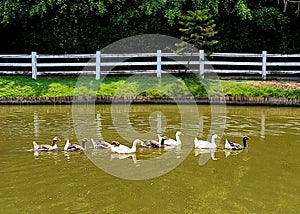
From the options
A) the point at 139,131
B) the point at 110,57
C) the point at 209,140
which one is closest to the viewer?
the point at 209,140

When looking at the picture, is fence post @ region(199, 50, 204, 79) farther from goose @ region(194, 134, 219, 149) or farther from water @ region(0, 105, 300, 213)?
goose @ region(194, 134, 219, 149)

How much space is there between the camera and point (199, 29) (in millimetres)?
20547

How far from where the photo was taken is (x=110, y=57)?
22297mm

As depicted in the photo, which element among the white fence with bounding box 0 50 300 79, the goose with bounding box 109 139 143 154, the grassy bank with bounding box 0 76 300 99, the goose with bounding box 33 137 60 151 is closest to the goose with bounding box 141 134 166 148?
the goose with bounding box 109 139 143 154

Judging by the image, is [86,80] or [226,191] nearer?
[226,191]

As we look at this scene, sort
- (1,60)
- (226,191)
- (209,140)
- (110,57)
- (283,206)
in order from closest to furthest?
(283,206), (226,191), (209,140), (110,57), (1,60)

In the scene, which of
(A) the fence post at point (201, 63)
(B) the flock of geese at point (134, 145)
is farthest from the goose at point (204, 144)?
(A) the fence post at point (201, 63)

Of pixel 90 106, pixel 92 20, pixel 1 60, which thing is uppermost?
pixel 92 20

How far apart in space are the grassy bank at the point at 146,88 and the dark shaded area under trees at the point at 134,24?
3280 mm

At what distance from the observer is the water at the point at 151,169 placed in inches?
299

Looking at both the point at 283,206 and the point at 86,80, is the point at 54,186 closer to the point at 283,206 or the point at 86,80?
the point at 283,206

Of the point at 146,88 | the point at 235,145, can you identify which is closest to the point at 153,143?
the point at 235,145

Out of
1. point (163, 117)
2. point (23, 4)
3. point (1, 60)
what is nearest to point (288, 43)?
point (163, 117)

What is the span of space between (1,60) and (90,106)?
821 cm
